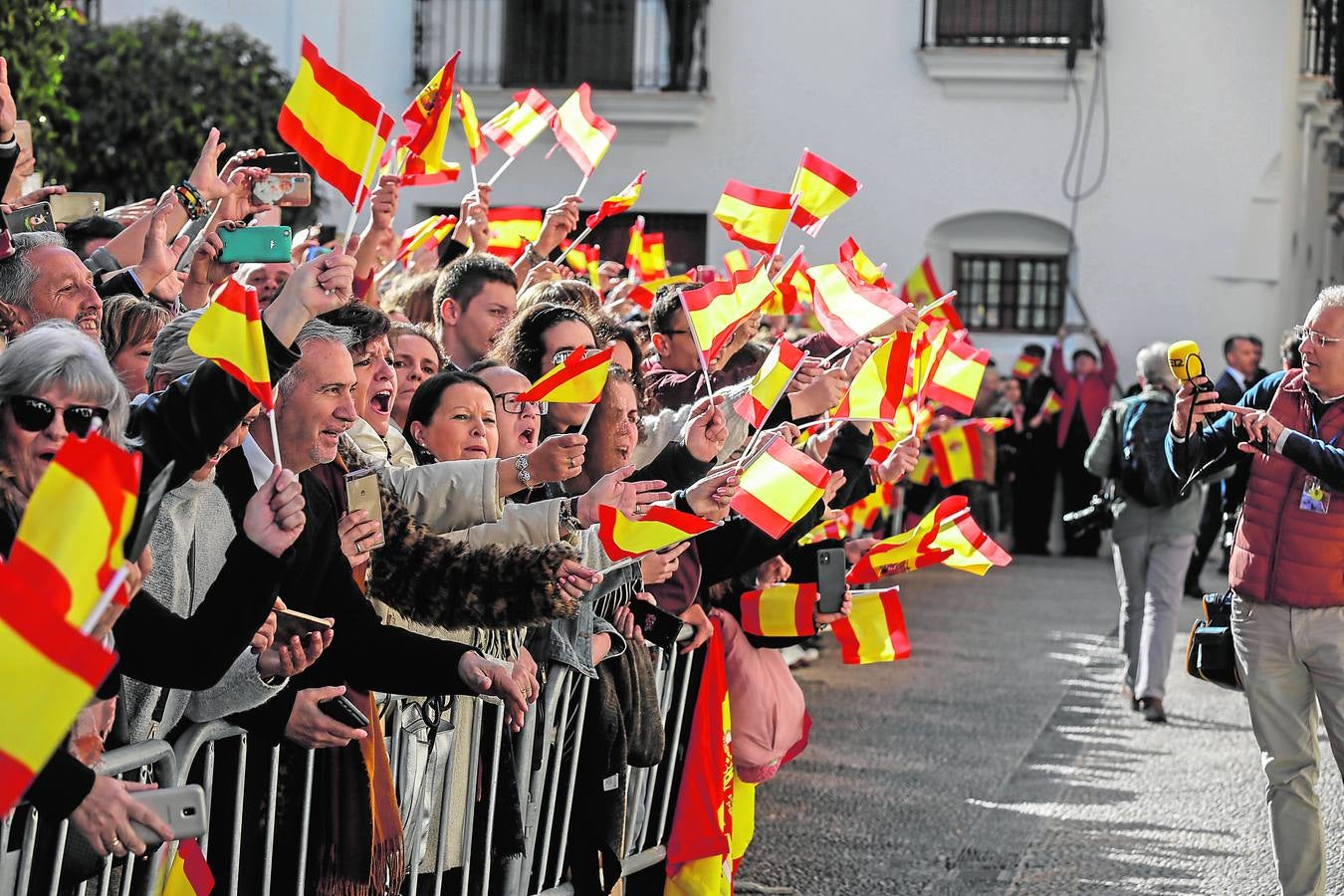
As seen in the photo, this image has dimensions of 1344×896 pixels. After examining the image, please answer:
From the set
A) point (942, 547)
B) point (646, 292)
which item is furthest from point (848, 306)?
point (646, 292)

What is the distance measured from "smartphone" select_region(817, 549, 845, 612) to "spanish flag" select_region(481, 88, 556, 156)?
2953 millimetres

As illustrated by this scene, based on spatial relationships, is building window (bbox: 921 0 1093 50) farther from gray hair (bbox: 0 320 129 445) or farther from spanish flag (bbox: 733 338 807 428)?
gray hair (bbox: 0 320 129 445)

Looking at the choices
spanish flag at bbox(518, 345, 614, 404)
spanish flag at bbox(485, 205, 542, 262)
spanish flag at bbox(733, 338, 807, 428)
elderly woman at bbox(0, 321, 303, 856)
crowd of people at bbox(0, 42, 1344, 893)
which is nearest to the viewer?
elderly woman at bbox(0, 321, 303, 856)

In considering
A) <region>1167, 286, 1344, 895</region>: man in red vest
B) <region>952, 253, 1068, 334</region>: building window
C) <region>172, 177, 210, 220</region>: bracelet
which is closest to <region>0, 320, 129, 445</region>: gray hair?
<region>172, 177, 210, 220</region>: bracelet

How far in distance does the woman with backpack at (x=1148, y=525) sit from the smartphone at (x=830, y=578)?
3.82 meters

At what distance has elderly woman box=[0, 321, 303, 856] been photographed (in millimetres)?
3266

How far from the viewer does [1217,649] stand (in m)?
6.45

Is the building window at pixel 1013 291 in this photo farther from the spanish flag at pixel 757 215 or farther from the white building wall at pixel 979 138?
the spanish flag at pixel 757 215

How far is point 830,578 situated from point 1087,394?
1244 cm

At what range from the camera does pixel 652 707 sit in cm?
543

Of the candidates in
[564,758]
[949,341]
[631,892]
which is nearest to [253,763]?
[564,758]

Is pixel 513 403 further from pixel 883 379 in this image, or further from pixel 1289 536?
pixel 1289 536

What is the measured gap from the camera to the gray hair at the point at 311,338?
Answer: 427 centimetres

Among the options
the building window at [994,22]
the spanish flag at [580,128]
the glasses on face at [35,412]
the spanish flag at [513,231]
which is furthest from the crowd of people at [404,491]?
the building window at [994,22]
